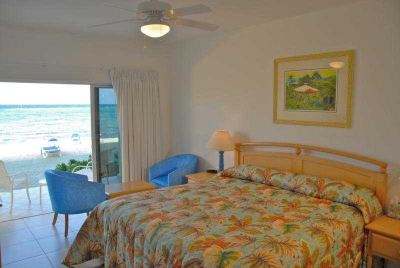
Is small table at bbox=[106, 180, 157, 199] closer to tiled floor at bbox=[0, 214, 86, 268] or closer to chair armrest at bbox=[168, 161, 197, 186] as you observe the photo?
chair armrest at bbox=[168, 161, 197, 186]

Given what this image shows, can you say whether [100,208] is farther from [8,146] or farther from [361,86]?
[8,146]

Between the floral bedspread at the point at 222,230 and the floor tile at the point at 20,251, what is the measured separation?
27.2 inches

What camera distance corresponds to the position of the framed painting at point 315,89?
317 centimetres

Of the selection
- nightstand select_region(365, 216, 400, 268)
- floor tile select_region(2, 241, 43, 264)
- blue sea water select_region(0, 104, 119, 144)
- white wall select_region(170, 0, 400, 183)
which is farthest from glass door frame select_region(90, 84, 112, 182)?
blue sea water select_region(0, 104, 119, 144)

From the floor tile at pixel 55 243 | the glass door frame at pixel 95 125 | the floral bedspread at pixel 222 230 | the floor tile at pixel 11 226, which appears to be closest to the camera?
the floral bedspread at pixel 222 230

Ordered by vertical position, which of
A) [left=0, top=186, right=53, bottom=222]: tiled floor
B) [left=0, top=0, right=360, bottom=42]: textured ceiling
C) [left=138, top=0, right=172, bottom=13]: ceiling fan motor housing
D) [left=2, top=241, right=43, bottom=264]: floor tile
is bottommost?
[left=2, top=241, right=43, bottom=264]: floor tile

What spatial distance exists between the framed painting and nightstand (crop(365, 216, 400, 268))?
1.02 meters

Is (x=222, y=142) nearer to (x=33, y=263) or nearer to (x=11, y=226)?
(x=33, y=263)

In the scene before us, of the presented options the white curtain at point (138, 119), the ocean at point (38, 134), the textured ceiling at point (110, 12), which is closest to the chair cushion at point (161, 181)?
the white curtain at point (138, 119)

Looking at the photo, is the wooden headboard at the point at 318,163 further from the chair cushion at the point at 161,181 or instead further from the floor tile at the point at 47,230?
the floor tile at the point at 47,230

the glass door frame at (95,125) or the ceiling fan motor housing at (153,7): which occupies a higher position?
the ceiling fan motor housing at (153,7)

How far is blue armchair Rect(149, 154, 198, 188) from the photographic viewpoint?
14.9 feet

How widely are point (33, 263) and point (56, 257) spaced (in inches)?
8.4

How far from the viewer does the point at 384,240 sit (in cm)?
246
